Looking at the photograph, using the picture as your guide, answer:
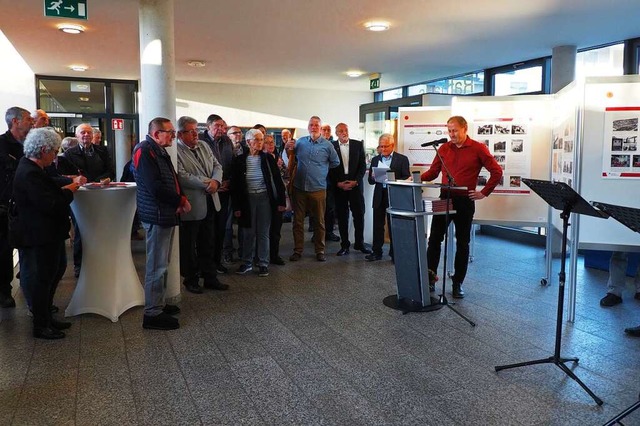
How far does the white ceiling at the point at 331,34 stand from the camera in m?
5.36

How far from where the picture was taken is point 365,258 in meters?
6.55

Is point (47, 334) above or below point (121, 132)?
below

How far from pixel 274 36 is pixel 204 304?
148 inches

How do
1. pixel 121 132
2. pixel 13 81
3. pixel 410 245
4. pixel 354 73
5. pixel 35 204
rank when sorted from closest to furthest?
pixel 35 204 → pixel 410 245 → pixel 13 81 → pixel 354 73 → pixel 121 132

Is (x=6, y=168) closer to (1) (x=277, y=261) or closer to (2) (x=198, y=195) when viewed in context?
(2) (x=198, y=195)

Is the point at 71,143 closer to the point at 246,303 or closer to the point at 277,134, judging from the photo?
the point at 246,303

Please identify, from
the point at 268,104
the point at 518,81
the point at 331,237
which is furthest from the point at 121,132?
the point at 518,81

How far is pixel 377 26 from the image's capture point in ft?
20.0

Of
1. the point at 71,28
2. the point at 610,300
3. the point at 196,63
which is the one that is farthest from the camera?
the point at 196,63

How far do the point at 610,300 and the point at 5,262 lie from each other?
5.37m

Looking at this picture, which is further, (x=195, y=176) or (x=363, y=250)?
(x=363, y=250)

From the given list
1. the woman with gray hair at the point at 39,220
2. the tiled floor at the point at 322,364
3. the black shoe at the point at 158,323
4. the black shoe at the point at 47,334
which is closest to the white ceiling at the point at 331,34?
the woman with gray hair at the point at 39,220

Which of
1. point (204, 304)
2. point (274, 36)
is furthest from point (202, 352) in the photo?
point (274, 36)

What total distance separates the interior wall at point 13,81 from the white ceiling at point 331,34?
19cm
